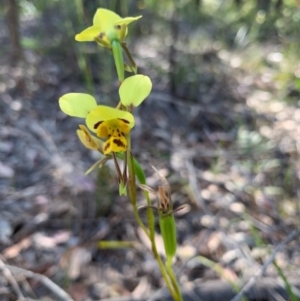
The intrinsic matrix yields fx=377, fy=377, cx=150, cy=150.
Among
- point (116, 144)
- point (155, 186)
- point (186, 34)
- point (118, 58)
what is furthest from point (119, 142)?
point (186, 34)

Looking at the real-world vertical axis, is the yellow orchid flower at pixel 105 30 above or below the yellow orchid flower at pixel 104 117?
above

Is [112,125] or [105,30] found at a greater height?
[105,30]

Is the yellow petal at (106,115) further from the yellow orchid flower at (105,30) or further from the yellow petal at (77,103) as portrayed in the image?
the yellow orchid flower at (105,30)

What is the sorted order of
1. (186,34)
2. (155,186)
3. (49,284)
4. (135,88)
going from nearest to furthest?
(135,88), (49,284), (155,186), (186,34)

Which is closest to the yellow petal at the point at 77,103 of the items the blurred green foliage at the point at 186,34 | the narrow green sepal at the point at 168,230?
the narrow green sepal at the point at 168,230

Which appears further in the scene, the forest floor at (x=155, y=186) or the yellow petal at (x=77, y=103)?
the forest floor at (x=155, y=186)

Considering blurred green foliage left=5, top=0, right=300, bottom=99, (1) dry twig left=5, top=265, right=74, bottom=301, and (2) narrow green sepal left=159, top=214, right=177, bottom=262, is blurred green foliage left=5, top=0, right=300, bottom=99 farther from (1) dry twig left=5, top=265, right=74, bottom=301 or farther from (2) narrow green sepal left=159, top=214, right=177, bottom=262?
(2) narrow green sepal left=159, top=214, right=177, bottom=262

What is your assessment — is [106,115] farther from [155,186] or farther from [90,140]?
[155,186]
